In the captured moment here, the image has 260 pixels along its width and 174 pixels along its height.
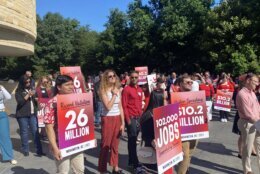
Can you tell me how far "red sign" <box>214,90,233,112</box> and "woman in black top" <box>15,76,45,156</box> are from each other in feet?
21.9

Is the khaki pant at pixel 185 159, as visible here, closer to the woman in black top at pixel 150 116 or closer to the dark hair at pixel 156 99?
the woman in black top at pixel 150 116

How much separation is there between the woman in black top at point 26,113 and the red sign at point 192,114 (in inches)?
156

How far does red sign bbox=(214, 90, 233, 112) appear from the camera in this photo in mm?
12919

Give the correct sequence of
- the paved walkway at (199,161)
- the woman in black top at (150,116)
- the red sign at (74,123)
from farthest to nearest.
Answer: the paved walkway at (199,161), the woman in black top at (150,116), the red sign at (74,123)

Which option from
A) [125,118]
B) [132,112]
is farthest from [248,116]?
[125,118]

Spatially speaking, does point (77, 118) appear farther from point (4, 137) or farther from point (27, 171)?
point (4, 137)

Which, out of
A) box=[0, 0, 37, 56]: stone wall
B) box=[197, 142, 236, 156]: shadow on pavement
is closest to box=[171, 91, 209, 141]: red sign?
box=[197, 142, 236, 156]: shadow on pavement

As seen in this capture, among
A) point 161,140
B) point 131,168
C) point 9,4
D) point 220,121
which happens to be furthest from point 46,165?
point 9,4

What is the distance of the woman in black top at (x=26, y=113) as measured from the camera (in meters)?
8.46

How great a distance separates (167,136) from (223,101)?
872 centimetres

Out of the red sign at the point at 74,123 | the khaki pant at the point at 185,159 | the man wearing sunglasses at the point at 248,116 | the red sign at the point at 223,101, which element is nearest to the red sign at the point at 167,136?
the khaki pant at the point at 185,159

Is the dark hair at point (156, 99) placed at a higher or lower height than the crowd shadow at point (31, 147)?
higher

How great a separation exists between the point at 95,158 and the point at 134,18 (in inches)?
1086

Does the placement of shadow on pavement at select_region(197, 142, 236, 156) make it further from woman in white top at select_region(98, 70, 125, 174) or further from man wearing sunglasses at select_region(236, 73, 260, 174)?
woman in white top at select_region(98, 70, 125, 174)
